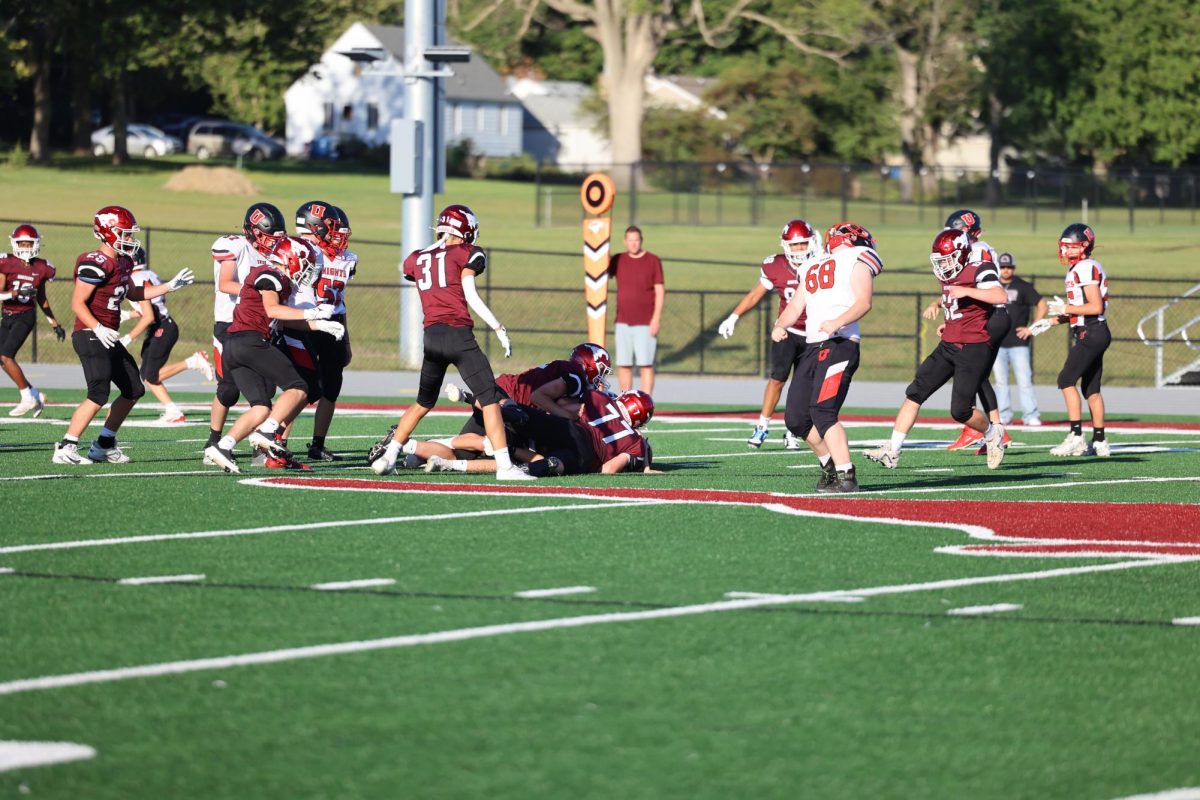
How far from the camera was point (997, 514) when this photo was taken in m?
10.6

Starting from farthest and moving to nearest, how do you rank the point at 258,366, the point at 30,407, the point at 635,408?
the point at 30,407, the point at 635,408, the point at 258,366

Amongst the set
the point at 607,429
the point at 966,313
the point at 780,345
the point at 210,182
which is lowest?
the point at 607,429

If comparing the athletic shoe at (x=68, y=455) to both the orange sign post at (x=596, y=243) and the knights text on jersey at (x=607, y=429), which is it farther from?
the orange sign post at (x=596, y=243)

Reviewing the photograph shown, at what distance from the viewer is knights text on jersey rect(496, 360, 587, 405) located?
1280 cm

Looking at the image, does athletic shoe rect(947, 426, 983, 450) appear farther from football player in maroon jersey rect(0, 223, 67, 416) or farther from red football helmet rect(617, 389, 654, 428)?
football player in maroon jersey rect(0, 223, 67, 416)

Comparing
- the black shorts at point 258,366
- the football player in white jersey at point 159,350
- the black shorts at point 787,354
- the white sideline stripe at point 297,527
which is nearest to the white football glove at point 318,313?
the black shorts at point 258,366

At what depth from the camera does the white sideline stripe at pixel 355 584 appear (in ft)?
25.6

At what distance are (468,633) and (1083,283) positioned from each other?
9950 millimetres

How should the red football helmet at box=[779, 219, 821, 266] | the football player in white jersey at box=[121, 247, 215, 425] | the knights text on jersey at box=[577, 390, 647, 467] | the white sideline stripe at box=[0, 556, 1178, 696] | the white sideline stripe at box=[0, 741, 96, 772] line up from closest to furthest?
the white sideline stripe at box=[0, 741, 96, 772] → the white sideline stripe at box=[0, 556, 1178, 696] → the knights text on jersey at box=[577, 390, 647, 467] → the red football helmet at box=[779, 219, 821, 266] → the football player in white jersey at box=[121, 247, 215, 425]

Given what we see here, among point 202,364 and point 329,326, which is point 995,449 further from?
point 202,364

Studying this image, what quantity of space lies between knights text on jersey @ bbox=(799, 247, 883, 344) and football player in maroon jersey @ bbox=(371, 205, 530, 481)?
2.15 meters

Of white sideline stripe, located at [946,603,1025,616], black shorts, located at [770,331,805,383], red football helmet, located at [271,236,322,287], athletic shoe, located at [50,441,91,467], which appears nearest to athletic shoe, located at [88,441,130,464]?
athletic shoe, located at [50,441,91,467]

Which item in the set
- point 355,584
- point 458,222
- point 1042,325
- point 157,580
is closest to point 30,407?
point 458,222

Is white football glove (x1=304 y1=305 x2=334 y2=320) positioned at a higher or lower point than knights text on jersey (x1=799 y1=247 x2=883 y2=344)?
lower
